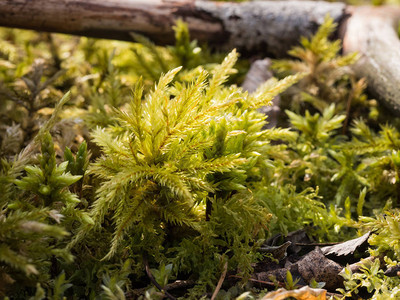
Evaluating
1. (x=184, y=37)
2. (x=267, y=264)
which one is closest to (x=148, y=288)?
(x=267, y=264)

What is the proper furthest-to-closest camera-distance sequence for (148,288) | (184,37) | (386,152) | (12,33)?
(12,33) < (184,37) < (386,152) < (148,288)

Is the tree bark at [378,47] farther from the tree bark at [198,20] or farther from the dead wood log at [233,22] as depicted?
the tree bark at [198,20]

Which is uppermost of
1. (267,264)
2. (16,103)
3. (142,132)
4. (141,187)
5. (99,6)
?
(99,6)

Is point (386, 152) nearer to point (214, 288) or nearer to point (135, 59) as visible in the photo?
point (214, 288)

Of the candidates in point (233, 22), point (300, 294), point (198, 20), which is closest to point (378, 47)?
point (233, 22)

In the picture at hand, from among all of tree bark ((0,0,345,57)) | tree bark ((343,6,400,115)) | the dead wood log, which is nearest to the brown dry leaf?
tree bark ((343,6,400,115))

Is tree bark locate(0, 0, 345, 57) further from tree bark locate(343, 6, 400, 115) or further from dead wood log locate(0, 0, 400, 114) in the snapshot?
tree bark locate(343, 6, 400, 115)

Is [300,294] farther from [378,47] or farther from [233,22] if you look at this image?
[233,22]
